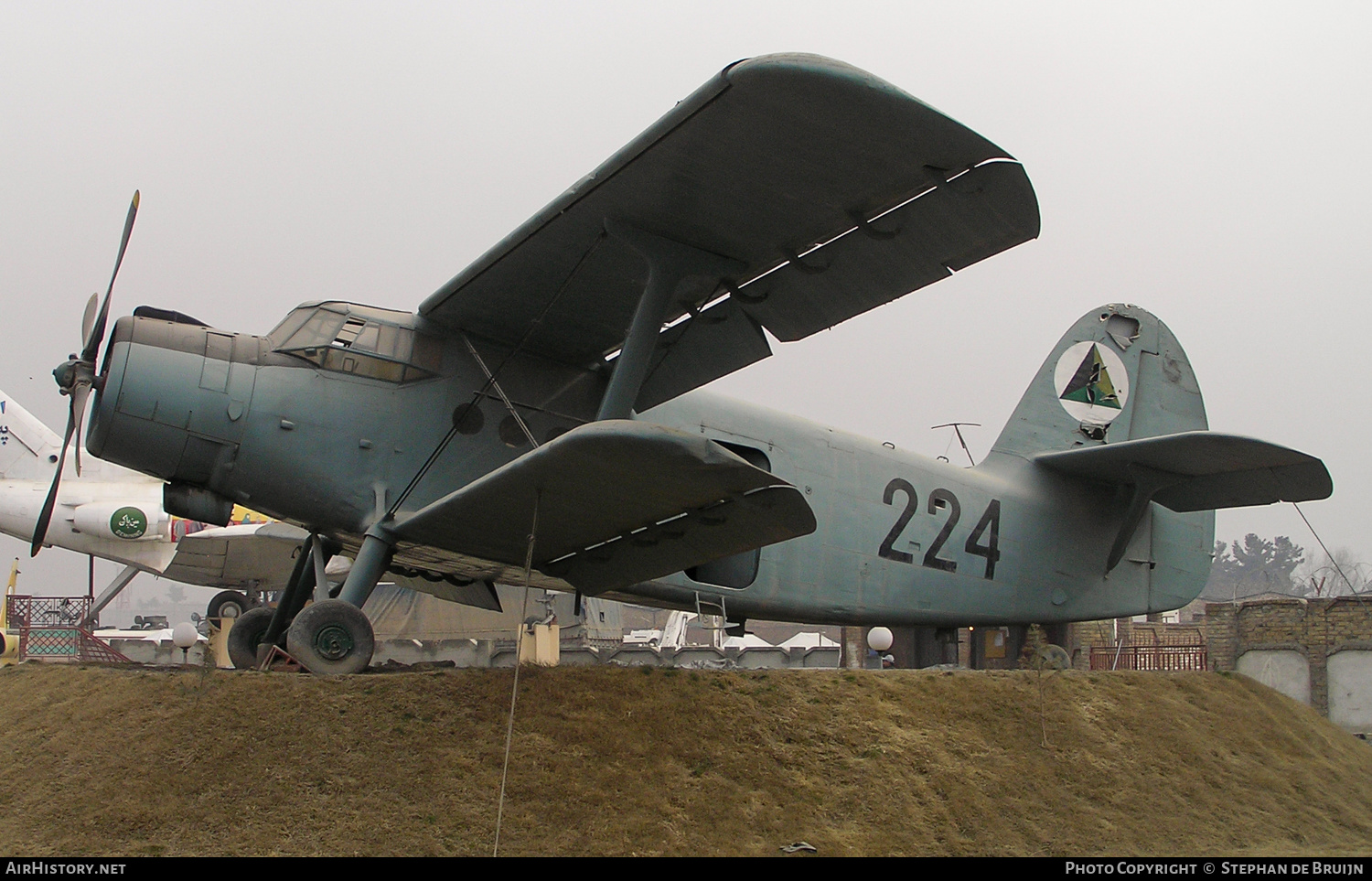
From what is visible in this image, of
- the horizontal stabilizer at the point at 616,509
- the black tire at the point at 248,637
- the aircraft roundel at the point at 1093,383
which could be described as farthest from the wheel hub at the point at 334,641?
the aircraft roundel at the point at 1093,383

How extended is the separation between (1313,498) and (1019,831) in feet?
13.3

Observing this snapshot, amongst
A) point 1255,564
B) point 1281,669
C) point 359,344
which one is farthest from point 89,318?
point 1255,564


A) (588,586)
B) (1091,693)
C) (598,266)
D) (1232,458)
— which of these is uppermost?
(598,266)

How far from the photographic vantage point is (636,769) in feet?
21.2

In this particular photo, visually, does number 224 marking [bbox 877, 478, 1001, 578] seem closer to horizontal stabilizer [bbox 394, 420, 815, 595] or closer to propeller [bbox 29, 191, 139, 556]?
horizontal stabilizer [bbox 394, 420, 815, 595]

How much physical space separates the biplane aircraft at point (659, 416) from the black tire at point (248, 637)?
0.10ft

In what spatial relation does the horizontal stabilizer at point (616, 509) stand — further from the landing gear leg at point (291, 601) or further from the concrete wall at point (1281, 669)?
the concrete wall at point (1281, 669)

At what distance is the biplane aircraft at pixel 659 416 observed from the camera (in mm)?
5855

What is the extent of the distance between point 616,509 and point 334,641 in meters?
2.28

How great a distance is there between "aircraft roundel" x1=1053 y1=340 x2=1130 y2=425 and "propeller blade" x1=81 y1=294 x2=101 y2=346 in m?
9.70

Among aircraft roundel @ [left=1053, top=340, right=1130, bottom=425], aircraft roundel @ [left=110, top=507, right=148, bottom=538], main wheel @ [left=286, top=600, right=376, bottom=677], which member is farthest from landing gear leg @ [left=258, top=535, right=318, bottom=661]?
aircraft roundel @ [left=110, top=507, right=148, bottom=538]
